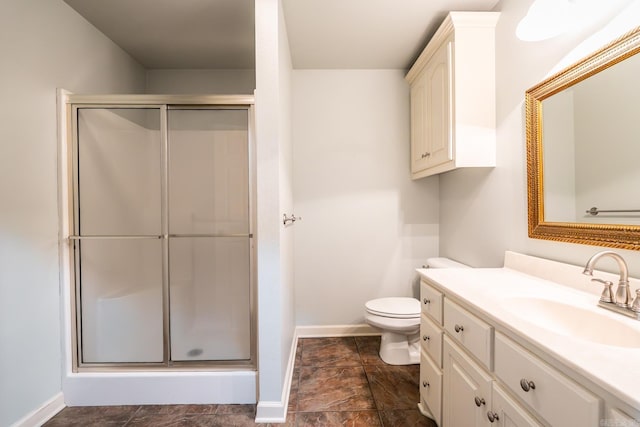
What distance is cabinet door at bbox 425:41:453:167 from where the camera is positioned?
1.74 m

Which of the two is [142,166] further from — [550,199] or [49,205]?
[550,199]

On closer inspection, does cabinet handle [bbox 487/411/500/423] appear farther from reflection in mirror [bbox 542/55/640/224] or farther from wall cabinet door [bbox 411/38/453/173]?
wall cabinet door [bbox 411/38/453/173]

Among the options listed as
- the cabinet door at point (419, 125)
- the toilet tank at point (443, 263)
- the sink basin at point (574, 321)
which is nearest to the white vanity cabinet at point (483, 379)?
the sink basin at point (574, 321)

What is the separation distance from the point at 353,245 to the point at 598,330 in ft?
5.65

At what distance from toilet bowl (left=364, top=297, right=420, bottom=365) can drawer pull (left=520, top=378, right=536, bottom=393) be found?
118 cm

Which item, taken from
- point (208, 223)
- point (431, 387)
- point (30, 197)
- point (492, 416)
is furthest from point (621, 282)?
point (30, 197)

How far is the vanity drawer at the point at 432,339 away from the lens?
1.29 metres

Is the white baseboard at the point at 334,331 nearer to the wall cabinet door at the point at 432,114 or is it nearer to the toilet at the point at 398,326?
the toilet at the point at 398,326

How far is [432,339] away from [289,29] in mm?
2162

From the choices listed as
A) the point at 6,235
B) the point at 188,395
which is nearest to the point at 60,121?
the point at 6,235

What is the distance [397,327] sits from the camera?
1938mm

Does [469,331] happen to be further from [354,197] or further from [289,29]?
[289,29]

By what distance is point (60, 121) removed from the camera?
1.62 m

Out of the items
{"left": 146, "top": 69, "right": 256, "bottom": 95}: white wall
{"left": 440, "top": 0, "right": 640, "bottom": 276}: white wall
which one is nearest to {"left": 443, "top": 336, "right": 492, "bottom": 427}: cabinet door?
{"left": 440, "top": 0, "right": 640, "bottom": 276}: white wall
